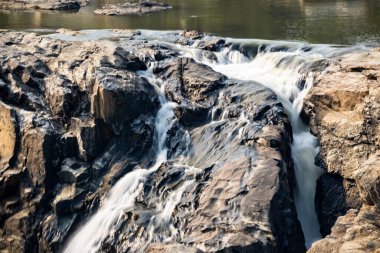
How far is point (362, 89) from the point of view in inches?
640

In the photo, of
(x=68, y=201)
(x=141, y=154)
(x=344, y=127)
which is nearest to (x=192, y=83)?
(x=141, y=154)

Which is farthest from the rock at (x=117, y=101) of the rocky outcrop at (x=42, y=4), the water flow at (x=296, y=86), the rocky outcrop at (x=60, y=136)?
the rocky outcrop at (x=42, y=4)

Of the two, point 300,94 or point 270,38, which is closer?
point 300,94

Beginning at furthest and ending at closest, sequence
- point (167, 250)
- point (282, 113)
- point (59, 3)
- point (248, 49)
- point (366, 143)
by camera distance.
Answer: point (59, 3) → point (248, 49) → point (282, 113) → point (366, 143) → point (167, 250)

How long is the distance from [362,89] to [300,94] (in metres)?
3.74

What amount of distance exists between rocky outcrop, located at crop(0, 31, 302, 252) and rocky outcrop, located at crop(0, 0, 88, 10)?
40.2 m

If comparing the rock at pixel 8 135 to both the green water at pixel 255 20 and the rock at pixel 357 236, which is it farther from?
the green water at pixel 255 20

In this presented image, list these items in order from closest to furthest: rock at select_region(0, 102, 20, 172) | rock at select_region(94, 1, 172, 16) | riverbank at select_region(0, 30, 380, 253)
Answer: riverbank at select_region(0, 30, 380, 253)
rock at select_region(0, 102, 20, 172)
rock at select_region(94, 1, 172, 16)

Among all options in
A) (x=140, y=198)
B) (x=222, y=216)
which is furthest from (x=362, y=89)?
(x=140, y=198)

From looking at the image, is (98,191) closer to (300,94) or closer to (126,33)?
(300,94)

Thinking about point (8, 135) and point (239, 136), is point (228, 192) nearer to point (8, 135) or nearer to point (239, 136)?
point (239, 136)

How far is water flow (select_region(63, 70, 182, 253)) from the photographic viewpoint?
15562mm

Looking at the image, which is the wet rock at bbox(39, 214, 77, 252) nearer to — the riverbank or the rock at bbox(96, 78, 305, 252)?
the riverbank

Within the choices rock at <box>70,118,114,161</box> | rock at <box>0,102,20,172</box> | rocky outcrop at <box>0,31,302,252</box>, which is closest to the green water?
rocky outcrop at <box>0,31,302,252</box>
